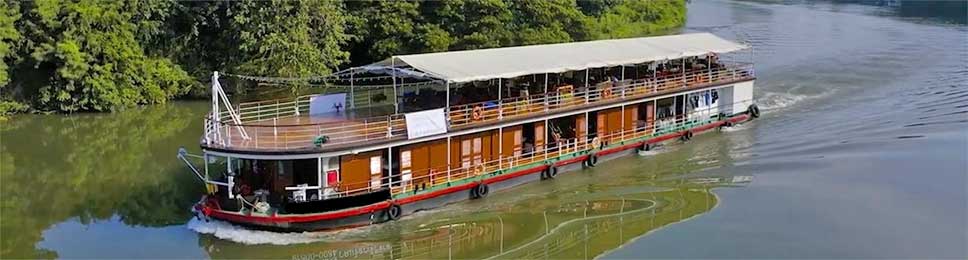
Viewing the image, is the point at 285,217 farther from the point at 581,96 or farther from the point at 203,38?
the point at 203,38

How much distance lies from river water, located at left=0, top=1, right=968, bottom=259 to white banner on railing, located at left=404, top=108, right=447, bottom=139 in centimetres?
160

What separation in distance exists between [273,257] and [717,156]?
41.5ft

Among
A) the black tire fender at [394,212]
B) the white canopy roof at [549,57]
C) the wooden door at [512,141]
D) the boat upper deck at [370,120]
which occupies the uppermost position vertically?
the white canopy roof at [549,57]

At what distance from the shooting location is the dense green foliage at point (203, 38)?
30078 millimetres

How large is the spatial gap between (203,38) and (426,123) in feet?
69.3

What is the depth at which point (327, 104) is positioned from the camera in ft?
66.0

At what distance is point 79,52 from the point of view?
30141 millimetres

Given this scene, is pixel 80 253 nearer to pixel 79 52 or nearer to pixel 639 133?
pixel 639 133

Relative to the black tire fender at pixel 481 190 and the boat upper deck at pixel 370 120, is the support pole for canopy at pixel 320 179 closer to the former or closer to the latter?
the boat upper deck at pixel 370 120

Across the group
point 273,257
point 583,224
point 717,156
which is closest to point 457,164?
point 583,224

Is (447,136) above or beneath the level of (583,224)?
above

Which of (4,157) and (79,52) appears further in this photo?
(79,52)

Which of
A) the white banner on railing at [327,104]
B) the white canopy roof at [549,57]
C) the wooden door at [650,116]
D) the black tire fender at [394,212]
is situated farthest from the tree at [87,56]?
the wooden door at [650,116]

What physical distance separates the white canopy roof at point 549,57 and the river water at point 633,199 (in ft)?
8.21
